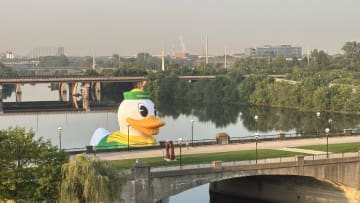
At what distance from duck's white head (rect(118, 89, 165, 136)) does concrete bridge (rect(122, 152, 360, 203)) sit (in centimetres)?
707

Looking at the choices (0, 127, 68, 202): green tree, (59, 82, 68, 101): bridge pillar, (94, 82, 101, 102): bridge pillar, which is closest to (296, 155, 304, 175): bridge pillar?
(0, 127, 68, 202): green tree

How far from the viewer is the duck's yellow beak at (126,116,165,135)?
5075cm

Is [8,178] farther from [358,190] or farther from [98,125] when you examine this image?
[98,125]

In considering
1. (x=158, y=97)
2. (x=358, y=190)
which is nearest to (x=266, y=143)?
(x=358, y=190)

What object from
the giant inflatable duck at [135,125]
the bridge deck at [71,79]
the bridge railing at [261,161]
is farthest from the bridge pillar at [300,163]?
the bridge deck at [71,79]

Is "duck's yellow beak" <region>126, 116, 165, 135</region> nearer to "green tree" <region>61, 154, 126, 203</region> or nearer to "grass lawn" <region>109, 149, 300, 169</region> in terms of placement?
"grass lawn" <region>109, 149, 300, 169</region>

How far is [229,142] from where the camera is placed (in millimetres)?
54344

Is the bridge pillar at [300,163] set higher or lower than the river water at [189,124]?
higher

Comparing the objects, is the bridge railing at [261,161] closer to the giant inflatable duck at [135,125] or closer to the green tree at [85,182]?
the green tree at [85,182]

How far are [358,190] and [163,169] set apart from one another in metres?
14.2

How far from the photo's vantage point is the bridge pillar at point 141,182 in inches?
1516

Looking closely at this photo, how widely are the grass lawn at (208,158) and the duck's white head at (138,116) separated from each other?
502 centimetres

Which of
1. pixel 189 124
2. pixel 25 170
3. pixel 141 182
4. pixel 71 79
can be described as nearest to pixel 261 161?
pixel 141 182

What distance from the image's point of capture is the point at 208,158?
152ft
